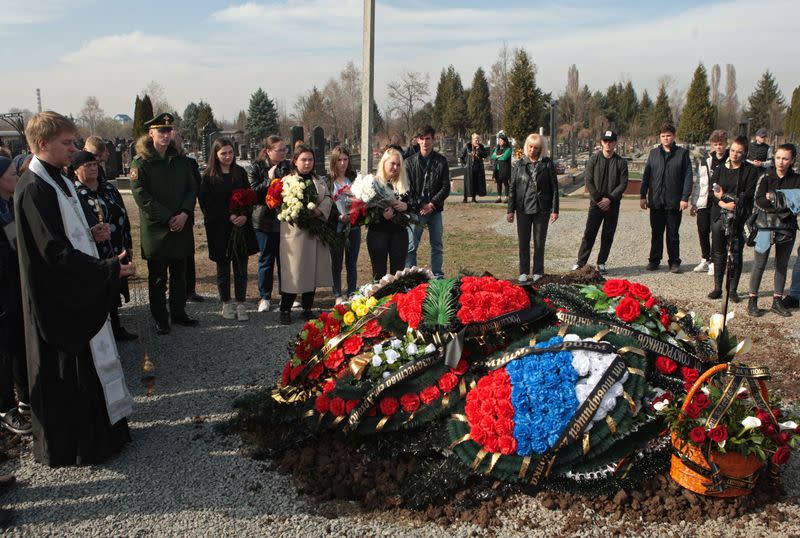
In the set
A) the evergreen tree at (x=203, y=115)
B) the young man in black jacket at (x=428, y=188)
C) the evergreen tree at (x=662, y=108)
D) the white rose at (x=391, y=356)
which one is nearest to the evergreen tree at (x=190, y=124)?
the evergreen tree at (x=203, y=115)

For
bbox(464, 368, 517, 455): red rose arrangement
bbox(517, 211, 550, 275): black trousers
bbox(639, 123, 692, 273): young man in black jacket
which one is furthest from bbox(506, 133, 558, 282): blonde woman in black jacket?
bbox(464, 368, 517, 455): red rose arrangement

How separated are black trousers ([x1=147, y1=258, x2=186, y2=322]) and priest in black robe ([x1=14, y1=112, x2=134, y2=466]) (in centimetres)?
250

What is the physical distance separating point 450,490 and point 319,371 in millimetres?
1326

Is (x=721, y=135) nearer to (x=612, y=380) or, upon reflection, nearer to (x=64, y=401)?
(x=612, y=380)

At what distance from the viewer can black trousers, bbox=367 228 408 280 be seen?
740 cm

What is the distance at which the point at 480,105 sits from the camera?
51.7 metres

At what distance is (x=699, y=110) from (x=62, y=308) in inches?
1808

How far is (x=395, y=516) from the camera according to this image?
3.72 m

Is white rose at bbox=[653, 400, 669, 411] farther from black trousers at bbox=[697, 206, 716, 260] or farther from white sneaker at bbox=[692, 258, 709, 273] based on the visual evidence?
white sneaker at bbox=[692, 258, 709, 273]

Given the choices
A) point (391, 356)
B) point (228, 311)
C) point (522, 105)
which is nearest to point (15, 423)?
point (391, 356)

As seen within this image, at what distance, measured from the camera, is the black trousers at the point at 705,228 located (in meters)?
8.95

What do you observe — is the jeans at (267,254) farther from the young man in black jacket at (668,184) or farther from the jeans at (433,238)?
the young man in black jacket at (668,184)

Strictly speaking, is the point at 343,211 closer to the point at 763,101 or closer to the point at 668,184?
the point at 668,184

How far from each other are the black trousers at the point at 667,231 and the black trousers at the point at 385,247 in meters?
4.21
